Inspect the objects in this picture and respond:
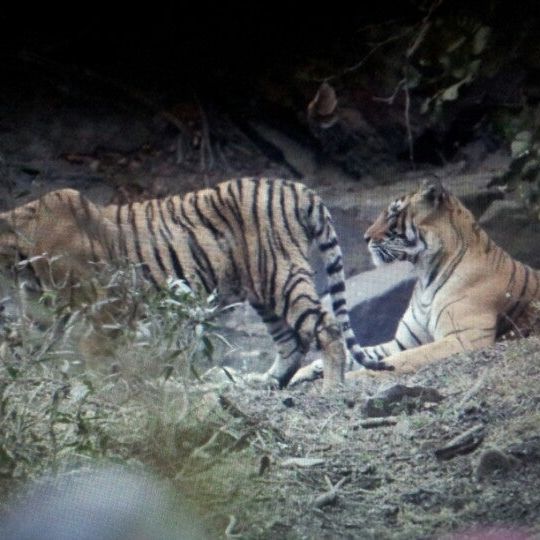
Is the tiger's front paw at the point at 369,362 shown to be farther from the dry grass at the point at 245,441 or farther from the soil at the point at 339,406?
the dry grass at the point at 245,441

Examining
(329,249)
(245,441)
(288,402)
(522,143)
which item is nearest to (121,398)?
(245,441)

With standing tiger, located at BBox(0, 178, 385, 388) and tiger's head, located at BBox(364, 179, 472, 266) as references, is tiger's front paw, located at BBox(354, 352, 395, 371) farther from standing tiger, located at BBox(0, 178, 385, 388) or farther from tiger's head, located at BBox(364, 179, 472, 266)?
tiger's head, located at BBox(364, 179, 472, 266)

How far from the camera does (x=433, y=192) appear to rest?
16.4 ft

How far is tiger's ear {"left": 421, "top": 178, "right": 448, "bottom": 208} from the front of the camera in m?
4.99

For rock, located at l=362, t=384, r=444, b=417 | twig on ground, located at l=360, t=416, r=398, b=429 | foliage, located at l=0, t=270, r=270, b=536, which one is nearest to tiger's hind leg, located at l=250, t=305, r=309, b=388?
rock, located at l=362, t=384, r=444, b=417

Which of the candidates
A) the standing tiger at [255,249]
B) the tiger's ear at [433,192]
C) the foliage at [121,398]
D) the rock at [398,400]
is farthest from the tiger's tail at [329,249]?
the foliage at [121,398]

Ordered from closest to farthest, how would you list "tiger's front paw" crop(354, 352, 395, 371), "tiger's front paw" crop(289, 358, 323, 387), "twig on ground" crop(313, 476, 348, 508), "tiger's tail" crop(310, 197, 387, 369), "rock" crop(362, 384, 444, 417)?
"twig on ground" crop(313, 476, 348, 508)
"rock" crop(362, 384, 444, 417)
"tiger's front paw" crop(354, 352, 395, 371)
"tiger's front paw" crop(289, 358, 323, 387)
"tiger's tail" crop(310, 197, 387, 369)

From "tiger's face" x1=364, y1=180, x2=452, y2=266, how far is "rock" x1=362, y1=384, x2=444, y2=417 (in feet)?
4.66

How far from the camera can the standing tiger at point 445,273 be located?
484 centimetres

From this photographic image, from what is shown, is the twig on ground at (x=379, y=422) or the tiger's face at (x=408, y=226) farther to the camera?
the tiger's face at (x=408, y=226)

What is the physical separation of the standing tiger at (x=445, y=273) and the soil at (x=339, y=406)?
0.35ft

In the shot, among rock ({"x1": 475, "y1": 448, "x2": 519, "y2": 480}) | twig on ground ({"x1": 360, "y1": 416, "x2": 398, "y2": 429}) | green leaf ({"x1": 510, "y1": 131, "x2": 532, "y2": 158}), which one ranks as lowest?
twig on ground ({"x1": 360, "y1": 416, "x2": 398, "y2": 429})

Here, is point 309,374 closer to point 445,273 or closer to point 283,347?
point 283,347

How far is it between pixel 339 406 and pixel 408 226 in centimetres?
142
